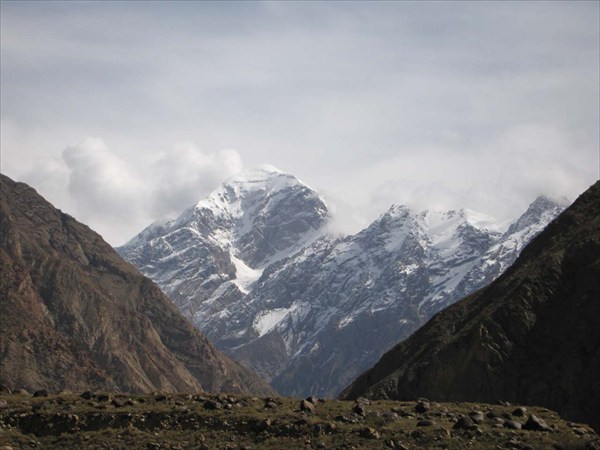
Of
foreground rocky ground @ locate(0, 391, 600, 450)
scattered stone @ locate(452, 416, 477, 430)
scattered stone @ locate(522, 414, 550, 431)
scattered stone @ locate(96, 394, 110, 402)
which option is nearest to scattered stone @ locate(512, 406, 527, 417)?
foreground rocky ground @ locate(0, 391, 600, 450)

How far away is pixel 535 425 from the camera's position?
49.3 metres

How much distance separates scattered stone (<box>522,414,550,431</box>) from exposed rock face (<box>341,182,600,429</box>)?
74022 mm

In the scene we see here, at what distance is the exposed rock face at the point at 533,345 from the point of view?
127562 millimetres

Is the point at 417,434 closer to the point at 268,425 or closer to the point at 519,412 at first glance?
the point at 268,425

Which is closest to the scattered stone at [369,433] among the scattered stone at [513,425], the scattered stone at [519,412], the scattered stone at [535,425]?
the scattered stone at [513,425]

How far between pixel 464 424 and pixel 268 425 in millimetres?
10123

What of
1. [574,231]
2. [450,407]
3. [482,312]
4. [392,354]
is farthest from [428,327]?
[450,407]

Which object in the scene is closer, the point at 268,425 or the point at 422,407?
the point at 268,425

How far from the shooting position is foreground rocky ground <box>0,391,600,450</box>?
156 ft

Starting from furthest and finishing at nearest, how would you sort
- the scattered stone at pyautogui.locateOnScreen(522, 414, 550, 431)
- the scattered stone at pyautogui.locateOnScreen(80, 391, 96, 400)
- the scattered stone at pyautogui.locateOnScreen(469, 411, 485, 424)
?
1. the scattered stone at pyautogui.locateOnScreen(80, 391, 96, 400)
2. the scattered stone at pyautogui.locateOnScreen(469, 411, 485, 424)
3. the scattered stone at pyautogui.locateOnScreen(522, 414, 550, 431)

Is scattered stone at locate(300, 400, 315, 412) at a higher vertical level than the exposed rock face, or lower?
lower

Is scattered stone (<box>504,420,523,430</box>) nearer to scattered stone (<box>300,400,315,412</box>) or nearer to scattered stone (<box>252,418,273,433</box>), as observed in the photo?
scattered stone (<box>300,400,315,412</box>)

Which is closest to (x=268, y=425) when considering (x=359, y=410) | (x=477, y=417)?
(x=359, y=410)

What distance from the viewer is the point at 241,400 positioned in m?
55.7
